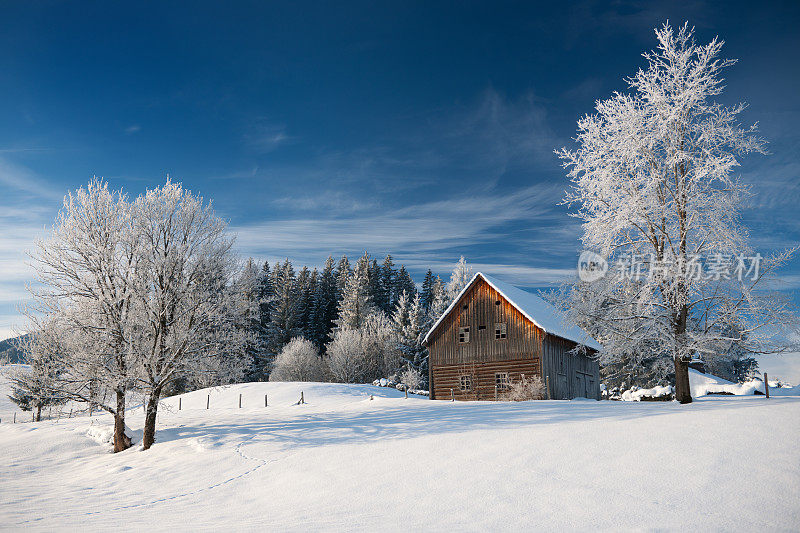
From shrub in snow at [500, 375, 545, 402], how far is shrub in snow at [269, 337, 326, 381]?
34.0 meters

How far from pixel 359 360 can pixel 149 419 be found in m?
37.5

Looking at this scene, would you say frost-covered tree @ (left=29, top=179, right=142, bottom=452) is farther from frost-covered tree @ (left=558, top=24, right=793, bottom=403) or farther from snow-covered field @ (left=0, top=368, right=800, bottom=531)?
frost-covered tree @ (left=558, top=24, right=793, bottom=403)

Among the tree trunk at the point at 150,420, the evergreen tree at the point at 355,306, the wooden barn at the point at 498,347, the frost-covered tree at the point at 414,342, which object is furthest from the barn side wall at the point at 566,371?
the evergreen tree at the point at 355,306

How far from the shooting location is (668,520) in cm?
747

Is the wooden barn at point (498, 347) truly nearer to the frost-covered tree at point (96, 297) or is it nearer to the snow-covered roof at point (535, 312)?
the snow-covered roof at point (535, 312)

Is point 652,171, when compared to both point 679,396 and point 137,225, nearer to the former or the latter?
point 679,396

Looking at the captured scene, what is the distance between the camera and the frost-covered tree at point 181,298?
68.6 ft

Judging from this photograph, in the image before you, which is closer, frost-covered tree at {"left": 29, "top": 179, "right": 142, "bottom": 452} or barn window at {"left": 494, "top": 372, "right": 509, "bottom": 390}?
frost-covered tree at {"left": 29, "top": 179, "right": 142, "bottom": 452}

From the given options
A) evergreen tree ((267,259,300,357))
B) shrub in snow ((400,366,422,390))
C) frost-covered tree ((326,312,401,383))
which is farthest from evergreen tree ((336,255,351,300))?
shrub in snow ((400,366,422,390))

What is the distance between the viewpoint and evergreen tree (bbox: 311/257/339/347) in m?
75.4

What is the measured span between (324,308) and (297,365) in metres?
20.9

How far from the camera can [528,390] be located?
2830cm

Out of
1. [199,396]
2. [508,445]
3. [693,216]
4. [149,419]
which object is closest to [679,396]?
[693,216]

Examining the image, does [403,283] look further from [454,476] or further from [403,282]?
[454,476]
